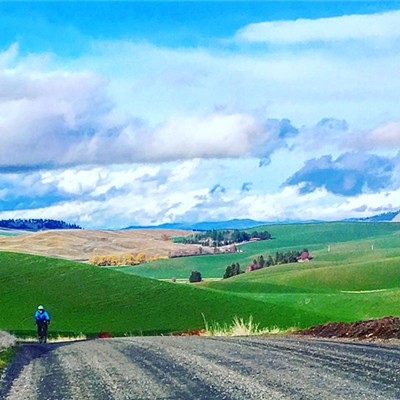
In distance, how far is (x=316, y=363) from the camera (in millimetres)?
20266

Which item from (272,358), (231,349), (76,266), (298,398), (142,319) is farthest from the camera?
(76,266)

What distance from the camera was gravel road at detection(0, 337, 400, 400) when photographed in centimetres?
Answer: 1600

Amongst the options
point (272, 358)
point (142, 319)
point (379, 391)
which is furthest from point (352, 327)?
point (142, 319)

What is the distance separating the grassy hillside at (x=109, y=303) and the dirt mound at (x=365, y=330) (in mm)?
25615

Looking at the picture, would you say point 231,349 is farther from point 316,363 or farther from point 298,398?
point 298,398

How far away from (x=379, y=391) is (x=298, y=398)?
166 cm

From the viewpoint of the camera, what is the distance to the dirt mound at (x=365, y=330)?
3033cm

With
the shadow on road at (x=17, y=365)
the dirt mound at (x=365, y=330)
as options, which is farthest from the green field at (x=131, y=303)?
the shadow on road at (x=17, y=365)

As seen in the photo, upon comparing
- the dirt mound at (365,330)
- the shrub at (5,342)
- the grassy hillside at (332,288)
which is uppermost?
the shrub at (5,342)

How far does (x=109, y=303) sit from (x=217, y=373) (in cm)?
5290

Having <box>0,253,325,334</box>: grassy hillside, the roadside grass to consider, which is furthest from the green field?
the roadside grass

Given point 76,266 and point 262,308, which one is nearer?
point 262,308

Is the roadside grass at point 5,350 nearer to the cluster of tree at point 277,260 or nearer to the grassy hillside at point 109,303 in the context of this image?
the grassy hillside at point 109,303

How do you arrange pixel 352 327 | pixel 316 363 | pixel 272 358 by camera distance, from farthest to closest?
pixel 352 327
pixel 272 358
pixel 316 363
